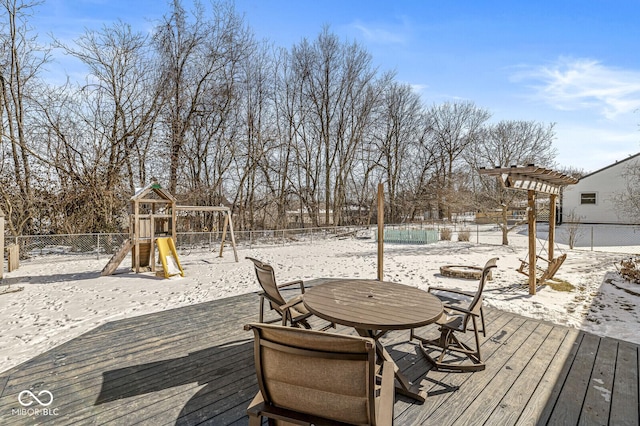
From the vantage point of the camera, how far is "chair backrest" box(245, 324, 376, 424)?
1.27 metres

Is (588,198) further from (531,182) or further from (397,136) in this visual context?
(531,182)

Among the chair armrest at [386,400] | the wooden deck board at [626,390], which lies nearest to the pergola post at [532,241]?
the wooden deck board at [626,390]

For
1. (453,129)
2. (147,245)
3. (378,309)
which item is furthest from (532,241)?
(453,129)

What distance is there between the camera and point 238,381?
262 centimetres

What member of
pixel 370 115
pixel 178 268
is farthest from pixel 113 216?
pixel 370 115

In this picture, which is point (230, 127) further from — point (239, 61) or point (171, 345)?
point (171, 345)

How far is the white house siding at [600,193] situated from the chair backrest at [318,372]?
24.8m

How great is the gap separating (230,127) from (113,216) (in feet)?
21.3

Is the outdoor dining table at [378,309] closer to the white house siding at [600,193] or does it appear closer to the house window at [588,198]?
the white house siding at [600,193]

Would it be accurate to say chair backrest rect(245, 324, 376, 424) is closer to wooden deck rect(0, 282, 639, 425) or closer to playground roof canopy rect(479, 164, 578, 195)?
wooden deck rect(0, 282, 639, 425)

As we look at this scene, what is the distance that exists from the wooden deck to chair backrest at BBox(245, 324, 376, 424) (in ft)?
3.39

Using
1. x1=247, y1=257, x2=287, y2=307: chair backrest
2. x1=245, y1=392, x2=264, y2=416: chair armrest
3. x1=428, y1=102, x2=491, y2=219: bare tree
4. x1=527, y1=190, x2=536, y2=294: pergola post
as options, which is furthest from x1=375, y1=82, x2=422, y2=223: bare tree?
x1=245, y1=392, x2=264, y2=416: chair armrest

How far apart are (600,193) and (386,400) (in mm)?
27805

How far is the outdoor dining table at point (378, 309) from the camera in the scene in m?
2.18
